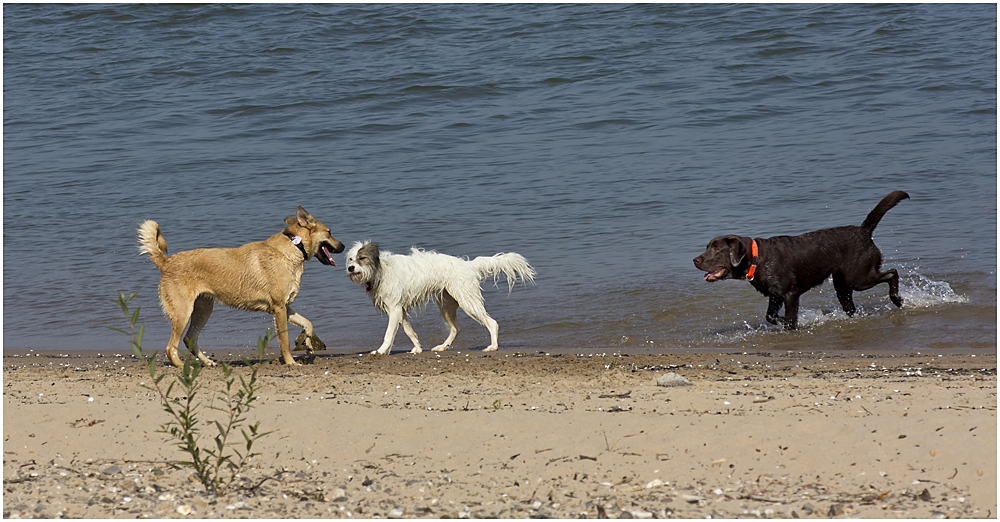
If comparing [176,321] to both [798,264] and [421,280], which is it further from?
[798,264]

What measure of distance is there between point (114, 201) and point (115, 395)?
33.5ft

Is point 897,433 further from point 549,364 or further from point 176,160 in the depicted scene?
point 176,160

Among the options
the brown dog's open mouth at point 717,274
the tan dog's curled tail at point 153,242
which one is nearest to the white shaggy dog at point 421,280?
the tan dog's curled tail at point 153,242

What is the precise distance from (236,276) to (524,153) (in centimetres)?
925

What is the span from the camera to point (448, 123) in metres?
18.7

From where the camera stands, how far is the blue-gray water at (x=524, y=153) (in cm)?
1037

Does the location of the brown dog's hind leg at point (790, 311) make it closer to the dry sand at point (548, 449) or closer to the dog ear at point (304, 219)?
the dry sand at point (548, 449)

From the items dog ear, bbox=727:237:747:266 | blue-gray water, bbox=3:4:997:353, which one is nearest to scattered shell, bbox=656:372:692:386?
blue-gray water, bbox=3:4:997:353

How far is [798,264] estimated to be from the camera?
9.57 metres

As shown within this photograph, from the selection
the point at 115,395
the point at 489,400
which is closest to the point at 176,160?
the point at 115,395

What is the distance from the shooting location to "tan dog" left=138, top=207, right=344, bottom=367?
8031 mm

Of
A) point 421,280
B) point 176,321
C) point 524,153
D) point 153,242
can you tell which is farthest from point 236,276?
point 524,153

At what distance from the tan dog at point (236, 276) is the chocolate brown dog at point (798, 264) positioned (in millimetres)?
3716

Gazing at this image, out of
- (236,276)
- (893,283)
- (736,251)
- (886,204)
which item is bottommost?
(893,283)
